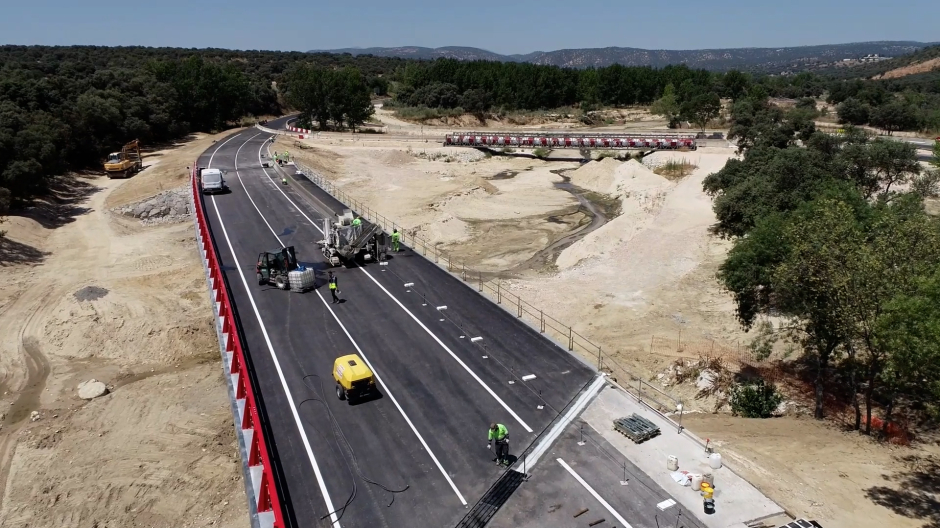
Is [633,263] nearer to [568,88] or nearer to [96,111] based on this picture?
[96,111]

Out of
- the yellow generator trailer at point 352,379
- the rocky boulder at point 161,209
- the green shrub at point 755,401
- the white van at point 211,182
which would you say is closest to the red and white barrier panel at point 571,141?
the white van at point 211,182

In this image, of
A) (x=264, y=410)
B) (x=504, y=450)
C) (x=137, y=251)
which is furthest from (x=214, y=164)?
(x=504, y=450)

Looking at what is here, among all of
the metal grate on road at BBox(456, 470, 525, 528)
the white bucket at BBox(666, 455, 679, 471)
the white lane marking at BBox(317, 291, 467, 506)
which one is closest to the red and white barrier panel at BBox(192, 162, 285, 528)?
the white lane marking at BBox(317, 291, 467, 506)

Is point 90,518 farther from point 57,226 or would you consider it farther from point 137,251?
point 57,226

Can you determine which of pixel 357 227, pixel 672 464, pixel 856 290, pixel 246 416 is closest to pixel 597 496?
pixel 672 464

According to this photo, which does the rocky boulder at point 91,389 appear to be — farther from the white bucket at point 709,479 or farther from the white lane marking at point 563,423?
the white bucket at point 709,479

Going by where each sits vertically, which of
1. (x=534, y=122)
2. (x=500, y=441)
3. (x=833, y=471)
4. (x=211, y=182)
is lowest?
(x=833, y=471)
